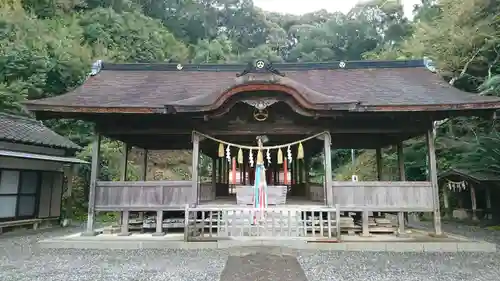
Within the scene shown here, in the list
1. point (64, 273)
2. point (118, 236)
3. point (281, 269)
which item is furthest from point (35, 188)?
point (281, 269)

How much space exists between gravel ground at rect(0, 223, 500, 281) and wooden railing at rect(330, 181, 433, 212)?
1.26m

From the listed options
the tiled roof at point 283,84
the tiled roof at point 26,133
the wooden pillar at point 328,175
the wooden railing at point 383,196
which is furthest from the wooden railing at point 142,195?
the tiled roof at point 26,133

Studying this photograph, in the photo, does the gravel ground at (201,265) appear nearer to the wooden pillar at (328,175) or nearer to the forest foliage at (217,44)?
the wooden pillar at (328,175)

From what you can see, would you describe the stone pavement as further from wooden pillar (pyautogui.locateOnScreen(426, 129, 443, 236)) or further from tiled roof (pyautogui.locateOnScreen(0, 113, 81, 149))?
tiled roof (pyautogui.locateOnScreen(0, 113, 81, 149))

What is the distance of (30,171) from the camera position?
1092 cm

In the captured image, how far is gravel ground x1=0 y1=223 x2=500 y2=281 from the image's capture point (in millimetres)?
5172

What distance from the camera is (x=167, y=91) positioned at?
9.57 m

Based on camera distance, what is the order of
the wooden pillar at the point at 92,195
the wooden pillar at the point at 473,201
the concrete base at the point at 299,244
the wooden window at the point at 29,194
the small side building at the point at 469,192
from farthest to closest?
the wooden pillar at the point at 473,201, the small side building at the point at 469,192, the wooden window at the point at 29,194, the wooden pillar at the point at 92,195, the concrete base at the point at 299,244

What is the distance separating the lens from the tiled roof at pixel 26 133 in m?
10.2

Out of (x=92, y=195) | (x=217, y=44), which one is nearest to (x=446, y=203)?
(x=92, y=195)

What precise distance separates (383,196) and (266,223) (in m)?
2.81

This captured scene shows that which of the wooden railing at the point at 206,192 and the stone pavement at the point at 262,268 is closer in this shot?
the stone pavement at the point at 262,268

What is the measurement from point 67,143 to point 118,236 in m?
5.95

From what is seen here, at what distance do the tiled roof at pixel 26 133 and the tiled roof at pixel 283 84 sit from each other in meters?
2.76
